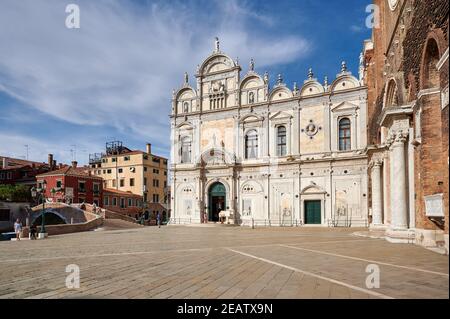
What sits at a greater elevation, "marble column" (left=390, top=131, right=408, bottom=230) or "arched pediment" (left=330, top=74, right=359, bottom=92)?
"arched pediment" (left=330, top=74, right=359, bottom=92)

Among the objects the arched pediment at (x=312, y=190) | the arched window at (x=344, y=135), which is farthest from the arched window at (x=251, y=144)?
the arched window at (x=344, y=135)

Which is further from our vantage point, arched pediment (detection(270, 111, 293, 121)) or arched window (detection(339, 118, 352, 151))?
arched pediment (detection(270, 111, 293, 121))

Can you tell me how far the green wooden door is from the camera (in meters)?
33.3

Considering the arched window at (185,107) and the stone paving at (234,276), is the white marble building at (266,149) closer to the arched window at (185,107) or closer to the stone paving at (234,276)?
the arched window at (185,107)

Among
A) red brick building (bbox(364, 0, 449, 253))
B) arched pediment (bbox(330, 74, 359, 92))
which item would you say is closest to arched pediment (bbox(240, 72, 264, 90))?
arched pediment (bbox(330, 74, 359, 92))

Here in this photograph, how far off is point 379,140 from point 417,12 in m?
9.39

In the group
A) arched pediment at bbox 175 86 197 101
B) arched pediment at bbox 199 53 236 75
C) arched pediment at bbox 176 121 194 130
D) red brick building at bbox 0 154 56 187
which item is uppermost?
arched pediment at bbox 199 53 236 75

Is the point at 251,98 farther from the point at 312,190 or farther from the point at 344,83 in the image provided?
the point at 312,190

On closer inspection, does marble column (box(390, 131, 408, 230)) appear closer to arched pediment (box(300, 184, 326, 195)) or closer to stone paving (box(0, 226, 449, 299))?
stone paving (box(0, 226, 449, 299))

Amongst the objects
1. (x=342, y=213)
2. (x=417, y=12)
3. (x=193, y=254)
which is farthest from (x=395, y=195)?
(x=342, y=213)

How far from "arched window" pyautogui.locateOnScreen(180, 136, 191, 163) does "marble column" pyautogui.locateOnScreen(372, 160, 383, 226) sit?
947 inches

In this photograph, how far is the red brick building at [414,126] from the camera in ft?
33.1

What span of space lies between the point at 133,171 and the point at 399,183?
56.3 metres

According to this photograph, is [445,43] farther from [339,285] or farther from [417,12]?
[339,285]
